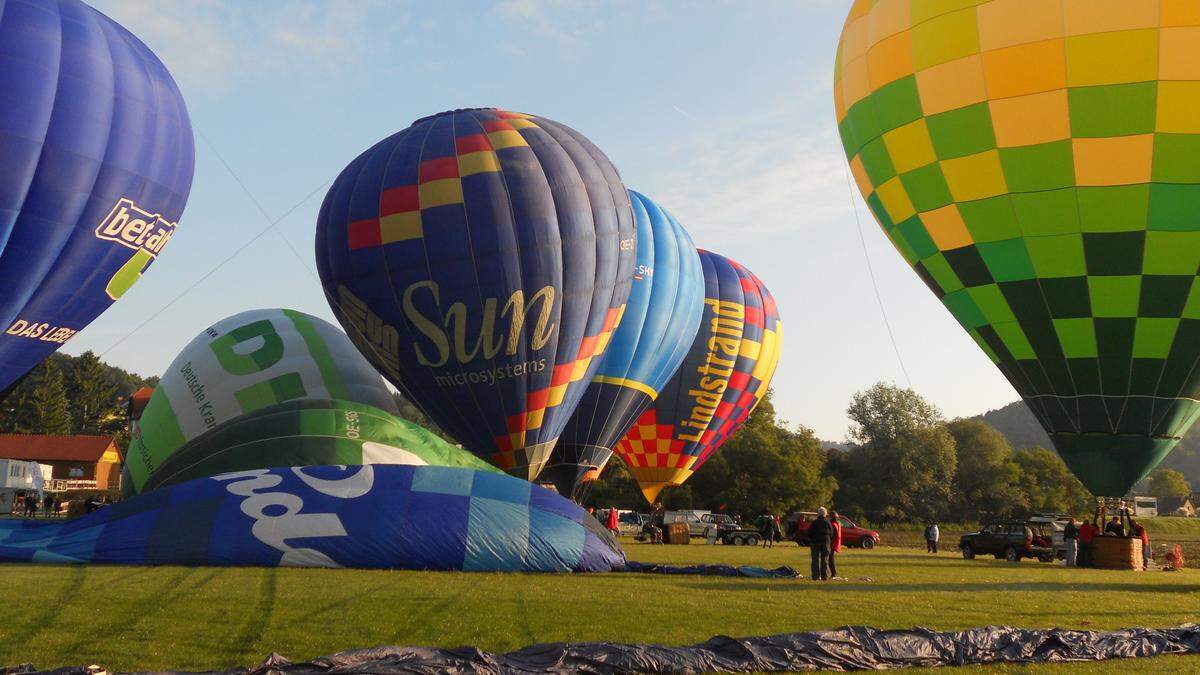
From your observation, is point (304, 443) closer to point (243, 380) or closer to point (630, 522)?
point (243, 380)

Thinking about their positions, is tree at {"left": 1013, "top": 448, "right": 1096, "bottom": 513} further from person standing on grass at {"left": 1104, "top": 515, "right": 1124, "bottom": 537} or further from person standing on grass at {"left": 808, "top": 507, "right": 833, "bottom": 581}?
person standing on grass at {"left": 808, "top": 507, "right": 833, "bottom": 581}

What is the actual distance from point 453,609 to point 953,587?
291 inches

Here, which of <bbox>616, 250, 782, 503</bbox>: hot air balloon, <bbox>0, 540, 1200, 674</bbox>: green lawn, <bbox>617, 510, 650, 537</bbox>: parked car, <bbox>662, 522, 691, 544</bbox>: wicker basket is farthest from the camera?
<bbox>617, 510, 650, 537</bbox>: parked car

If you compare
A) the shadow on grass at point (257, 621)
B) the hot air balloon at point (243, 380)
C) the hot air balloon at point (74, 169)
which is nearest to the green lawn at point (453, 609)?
the shadow on grass at point (257, 621)

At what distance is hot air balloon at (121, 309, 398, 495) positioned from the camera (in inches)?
914

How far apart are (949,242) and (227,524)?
1264 cm

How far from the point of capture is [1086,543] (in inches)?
803

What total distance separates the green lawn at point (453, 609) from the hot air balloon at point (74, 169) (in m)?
7.51

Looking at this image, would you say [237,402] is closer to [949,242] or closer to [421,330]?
[421,330]

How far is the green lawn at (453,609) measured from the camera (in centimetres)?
766

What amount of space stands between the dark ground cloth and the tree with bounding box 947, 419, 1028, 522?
59.6 metres

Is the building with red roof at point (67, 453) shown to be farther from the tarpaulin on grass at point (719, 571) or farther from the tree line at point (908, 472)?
the tarpaulin on grass at point (719, 571)

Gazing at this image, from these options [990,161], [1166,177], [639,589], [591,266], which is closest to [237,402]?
[591,266]

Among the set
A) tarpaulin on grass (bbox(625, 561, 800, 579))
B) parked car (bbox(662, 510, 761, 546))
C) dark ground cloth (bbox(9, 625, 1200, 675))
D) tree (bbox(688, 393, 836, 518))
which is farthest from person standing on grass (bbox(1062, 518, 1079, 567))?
tree (bbox(688, 393, 836, 518))
